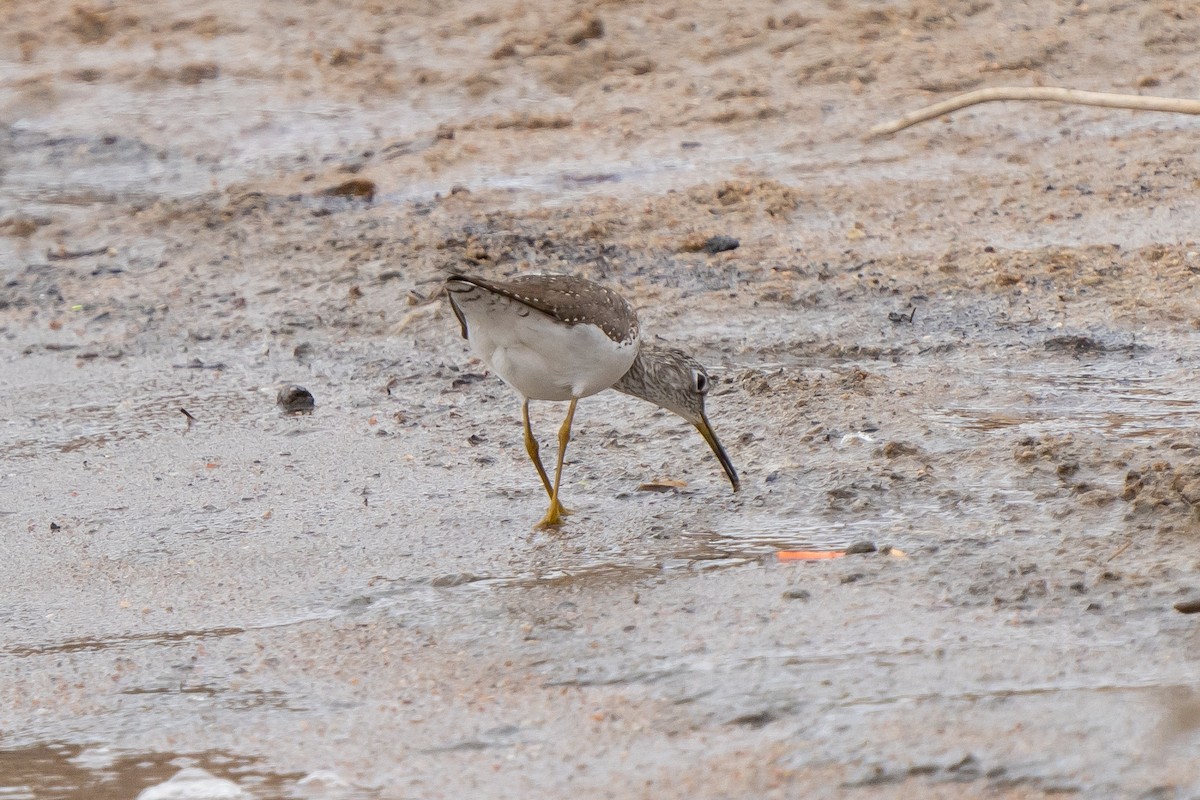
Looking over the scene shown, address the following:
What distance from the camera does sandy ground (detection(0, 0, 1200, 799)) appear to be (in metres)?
3.75

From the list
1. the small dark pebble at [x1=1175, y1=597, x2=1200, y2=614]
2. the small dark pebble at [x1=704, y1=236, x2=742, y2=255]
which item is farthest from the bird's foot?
the small dark pebble at [x1=704, y1=236, x2=742, y2=255]

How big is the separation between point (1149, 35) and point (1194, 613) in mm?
6820

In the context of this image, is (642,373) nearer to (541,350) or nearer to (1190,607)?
(541,350)

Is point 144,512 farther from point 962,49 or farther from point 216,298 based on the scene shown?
point 962,49

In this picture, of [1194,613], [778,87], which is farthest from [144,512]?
[778,87]

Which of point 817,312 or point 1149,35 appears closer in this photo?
point 817,312

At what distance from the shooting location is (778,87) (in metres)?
10.1

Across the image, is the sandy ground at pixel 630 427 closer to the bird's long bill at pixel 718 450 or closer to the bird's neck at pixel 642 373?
the bird's long bill at pixel 718 450

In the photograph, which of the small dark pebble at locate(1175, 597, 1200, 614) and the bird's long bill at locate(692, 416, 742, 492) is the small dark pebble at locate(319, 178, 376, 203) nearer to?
the bird's long bill at locate(692, 416, 742, 492)

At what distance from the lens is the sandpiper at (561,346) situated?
4855 millimetres

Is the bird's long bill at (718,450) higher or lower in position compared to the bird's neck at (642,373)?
lower

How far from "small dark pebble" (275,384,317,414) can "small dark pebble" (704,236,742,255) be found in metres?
2.30

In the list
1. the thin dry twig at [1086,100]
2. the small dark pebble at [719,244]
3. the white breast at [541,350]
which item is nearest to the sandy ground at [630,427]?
the small dark pebble at [719,244]

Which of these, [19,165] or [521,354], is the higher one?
[521,354]
